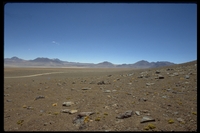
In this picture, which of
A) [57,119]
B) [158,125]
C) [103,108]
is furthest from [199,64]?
[57,119]

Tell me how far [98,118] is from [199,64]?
351cm

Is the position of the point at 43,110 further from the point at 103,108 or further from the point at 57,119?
the point at 103,108

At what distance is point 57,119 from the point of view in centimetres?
455

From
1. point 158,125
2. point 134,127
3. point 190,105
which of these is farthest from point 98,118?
point 190,105

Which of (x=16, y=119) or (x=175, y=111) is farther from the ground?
(x=175, y=111)

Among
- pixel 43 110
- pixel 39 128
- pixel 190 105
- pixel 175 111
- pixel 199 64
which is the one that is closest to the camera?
pixel 199 64

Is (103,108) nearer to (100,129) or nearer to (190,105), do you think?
(100,129)

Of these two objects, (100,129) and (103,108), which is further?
(103,108)

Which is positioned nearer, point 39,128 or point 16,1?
point 16,1

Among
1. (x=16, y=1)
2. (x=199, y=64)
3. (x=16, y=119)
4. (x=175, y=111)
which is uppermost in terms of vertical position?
(x=16, y=1)

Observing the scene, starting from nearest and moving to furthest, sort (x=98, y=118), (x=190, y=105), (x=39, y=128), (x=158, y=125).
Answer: (x=158, y=125) → (x=39, y=128) → (x=98, y=118) → (x=190, y=105)

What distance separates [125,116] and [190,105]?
320 cm

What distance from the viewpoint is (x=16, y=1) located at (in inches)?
103

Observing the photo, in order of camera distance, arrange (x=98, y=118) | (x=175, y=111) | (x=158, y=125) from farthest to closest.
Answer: (x=175, y=111) → (x=98, y=118) → (x=158, y=125)
